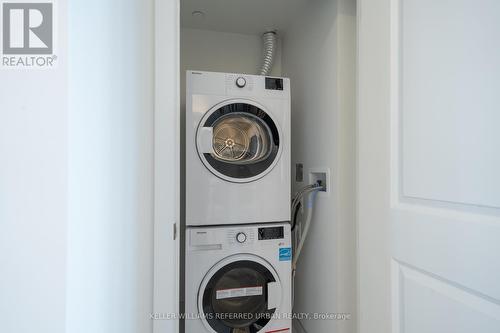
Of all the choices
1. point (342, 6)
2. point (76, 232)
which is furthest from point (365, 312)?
point (342, 6)


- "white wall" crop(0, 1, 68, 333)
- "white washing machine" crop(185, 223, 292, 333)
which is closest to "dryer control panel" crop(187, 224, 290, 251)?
"white washing machine" crop(185, 223, 292, 333)

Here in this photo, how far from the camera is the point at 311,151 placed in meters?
1.59

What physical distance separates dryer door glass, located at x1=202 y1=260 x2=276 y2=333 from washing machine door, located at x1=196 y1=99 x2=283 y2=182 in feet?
1.83

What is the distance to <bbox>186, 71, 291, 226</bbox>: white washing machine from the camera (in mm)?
1378

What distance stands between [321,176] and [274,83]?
0.66 meters

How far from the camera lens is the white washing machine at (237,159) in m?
1.38

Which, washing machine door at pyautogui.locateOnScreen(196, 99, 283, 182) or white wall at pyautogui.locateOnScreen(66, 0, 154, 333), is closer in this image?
white wall at pyautogui.locateOnScreen(66, 0, 154, 333)

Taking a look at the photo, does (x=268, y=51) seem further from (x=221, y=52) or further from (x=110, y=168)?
(x=110, y=168)

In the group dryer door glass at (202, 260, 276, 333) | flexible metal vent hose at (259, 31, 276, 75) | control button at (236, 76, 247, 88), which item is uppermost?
flexible metal vent hose at (259, 31, 276, 75)

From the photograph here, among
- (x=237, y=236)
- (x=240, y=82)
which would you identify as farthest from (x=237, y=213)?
(x=240, y=82)

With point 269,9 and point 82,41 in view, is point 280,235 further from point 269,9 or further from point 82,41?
point 269,9

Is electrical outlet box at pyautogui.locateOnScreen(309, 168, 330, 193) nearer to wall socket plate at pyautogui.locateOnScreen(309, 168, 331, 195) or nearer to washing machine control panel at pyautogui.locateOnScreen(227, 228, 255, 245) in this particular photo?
wall socket plate at pyautogui.locateOnScreen(309, 168, 331, 195)

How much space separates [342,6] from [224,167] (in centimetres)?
110

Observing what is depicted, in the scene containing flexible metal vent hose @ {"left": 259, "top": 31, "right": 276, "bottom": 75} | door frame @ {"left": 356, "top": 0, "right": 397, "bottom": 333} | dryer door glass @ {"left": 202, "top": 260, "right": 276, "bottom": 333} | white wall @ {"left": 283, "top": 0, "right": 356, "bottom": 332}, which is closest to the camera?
door frame @ {"left": 356, "top": 0, "right": 397, "bottom": 333}
